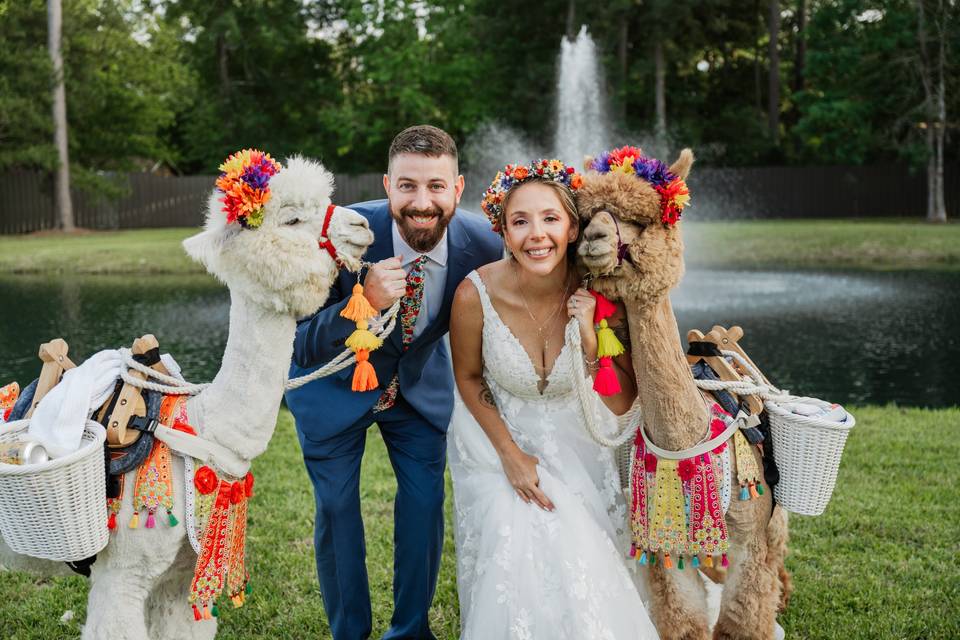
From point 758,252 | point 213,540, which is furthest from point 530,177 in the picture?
point 758,252

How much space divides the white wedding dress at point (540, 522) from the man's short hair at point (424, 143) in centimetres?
47

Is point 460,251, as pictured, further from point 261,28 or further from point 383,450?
point 261,28

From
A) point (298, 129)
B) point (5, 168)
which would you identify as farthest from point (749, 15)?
point (5, 168)

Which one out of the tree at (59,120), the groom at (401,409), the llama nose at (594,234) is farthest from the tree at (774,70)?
the llama nose at (594,234)

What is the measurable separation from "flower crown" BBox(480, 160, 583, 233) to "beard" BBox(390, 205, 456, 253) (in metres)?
0.17

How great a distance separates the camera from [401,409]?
11.0 feet

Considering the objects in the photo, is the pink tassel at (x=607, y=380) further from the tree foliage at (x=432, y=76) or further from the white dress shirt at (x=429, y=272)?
the tree foliage at (x=432, y=76)

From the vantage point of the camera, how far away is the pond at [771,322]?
8242mm

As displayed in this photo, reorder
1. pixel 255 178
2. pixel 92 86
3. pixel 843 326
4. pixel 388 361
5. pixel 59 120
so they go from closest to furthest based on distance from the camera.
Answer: pixel 255 178 < pixel 388 361 < pixel 843 326 < pixel 59 120 < pixel 92 86

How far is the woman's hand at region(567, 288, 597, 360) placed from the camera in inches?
110

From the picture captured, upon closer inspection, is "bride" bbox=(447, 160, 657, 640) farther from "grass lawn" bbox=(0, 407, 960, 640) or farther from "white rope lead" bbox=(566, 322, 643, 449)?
"grass lawn" bbox=(0, 407, 960, 640)

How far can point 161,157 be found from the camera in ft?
99.2

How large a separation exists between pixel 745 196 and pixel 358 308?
25543 mm

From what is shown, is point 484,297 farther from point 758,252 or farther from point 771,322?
point 758,252
